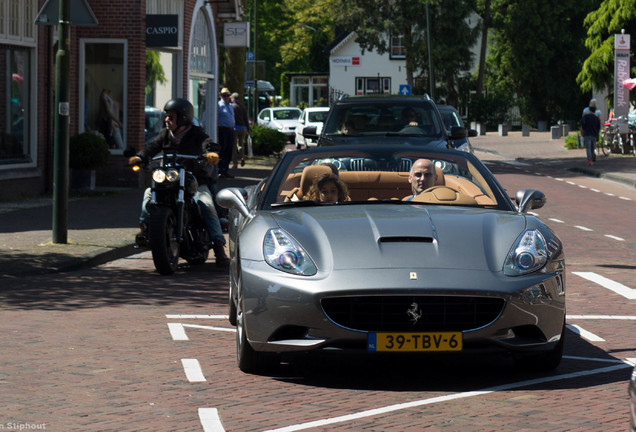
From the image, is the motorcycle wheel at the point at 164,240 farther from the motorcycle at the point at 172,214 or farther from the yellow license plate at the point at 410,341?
the yellow license plate at the point at 410,341

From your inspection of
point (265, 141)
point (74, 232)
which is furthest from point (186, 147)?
point (265, 141)

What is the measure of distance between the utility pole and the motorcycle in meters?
1.70

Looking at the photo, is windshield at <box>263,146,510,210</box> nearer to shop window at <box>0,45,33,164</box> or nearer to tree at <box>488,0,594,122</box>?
shop window at <box>0,45,33,164</box>

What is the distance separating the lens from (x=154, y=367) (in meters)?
7.09

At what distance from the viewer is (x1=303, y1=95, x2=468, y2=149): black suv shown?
1717 centimetres

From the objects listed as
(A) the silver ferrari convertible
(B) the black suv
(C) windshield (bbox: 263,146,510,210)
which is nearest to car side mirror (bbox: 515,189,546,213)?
(C) windshield (bbox: 263,146,510,210)

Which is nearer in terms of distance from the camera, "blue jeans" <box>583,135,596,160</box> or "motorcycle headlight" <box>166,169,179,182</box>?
"motorcycle headlight" <box>166,169,179,182</box>

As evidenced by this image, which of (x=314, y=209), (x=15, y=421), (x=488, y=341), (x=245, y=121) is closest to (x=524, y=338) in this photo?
(x=488, y=341)

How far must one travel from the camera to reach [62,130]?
43.8ft

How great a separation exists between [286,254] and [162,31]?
1808cm

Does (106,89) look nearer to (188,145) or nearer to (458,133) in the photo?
(458,133)

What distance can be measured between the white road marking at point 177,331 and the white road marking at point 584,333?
2.74 metres

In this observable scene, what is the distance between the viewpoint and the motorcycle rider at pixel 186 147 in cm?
1195

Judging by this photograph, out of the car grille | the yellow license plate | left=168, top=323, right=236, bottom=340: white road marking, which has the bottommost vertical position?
left=168, top=323, right=236, bottom=340: white road marking
